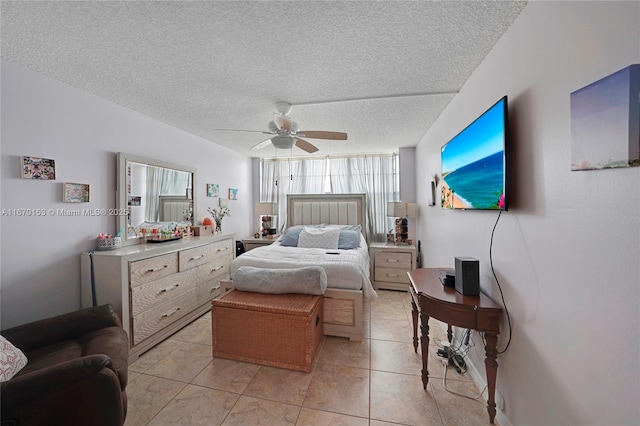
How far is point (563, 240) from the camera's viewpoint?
40.3 inches

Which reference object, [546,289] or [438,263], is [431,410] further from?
[438,263]

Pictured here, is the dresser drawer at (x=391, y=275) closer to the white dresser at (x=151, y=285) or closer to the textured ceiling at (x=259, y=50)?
the textured ceiling at (x=259, y=50)

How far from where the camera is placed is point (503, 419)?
4.70 feet

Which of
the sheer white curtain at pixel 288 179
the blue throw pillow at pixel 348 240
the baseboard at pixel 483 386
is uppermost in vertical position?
the sheer white curtain at pixel 288 179

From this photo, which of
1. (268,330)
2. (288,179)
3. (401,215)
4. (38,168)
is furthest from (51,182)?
(401,215)

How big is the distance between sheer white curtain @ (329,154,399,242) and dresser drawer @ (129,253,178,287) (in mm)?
3228

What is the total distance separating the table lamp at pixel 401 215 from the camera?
4.00m

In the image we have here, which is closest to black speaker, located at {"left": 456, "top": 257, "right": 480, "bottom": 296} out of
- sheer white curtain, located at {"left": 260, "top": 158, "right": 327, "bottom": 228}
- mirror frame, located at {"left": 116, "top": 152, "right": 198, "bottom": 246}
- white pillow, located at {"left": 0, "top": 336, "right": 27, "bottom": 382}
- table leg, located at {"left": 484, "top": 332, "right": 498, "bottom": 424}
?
table leg, located at {"left": 484, "top": 332, "right": 498, "bottom": 424}

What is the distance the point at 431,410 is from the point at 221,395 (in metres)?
1.52

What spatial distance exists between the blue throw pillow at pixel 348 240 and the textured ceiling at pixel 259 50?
194cm

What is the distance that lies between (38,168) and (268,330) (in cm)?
229

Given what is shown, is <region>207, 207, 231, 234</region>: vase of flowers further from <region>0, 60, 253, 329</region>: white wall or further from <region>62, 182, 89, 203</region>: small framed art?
<region>62, 182, 89, 203</region>: small framed art

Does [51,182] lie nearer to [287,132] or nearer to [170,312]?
[170,312]

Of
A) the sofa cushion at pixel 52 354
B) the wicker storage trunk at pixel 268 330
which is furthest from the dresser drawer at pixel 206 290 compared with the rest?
the sofa cushion at pixel 52 354
